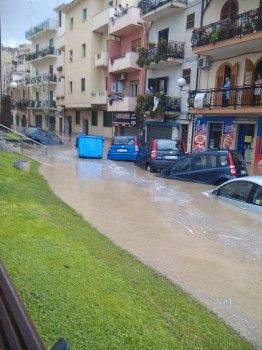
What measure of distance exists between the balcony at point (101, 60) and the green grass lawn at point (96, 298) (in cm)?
2997

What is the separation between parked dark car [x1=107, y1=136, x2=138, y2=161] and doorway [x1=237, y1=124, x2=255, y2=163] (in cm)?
584

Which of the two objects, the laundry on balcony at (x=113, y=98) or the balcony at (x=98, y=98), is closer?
the laundry on balcony at (x=113, y=98)

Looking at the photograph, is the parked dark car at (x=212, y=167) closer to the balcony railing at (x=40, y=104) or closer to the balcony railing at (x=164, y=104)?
the balcony railing at (x=164, y=104)

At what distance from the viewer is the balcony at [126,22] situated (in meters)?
28.1

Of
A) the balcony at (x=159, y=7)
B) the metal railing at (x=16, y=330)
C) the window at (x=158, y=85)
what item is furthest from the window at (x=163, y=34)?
the metal railing at (x=16, y=330)

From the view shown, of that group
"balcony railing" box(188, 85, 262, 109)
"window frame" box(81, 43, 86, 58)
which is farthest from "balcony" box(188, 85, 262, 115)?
"window frame" box(81, 43, 86, 58)

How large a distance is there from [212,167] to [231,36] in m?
8.33

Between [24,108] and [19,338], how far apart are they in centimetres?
5728

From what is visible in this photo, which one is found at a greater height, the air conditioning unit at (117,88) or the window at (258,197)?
the air conditioning unit at (117,88)

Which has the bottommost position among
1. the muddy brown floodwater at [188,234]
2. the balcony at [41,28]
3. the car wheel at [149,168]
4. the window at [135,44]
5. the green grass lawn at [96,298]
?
the car wheel at [149,168]

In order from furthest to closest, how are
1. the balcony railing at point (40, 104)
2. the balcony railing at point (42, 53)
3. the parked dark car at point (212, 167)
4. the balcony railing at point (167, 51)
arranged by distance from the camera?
the balcony railing at point (40, 104)
the balcony railing at point (42, 53)
the balcony railing at point (167, 51)
the parked dark car at point (212, 167)

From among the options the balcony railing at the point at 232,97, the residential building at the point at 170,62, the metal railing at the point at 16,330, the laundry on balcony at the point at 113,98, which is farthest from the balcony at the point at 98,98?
the metal railing at the point at 16,330

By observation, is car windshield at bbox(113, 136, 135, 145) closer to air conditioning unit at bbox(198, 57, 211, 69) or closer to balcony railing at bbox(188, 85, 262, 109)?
balcony railing at bbox(188, 85, 262, 109)

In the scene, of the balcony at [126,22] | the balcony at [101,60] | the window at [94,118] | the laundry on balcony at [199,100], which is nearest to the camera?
the laundry on balcony at [199,100]
